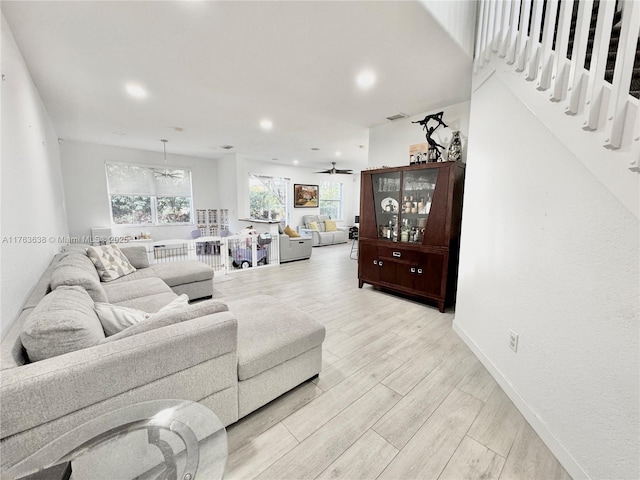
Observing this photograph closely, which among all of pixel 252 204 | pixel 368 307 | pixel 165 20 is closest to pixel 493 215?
pixel 368 307

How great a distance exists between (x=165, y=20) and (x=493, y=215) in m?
2.78

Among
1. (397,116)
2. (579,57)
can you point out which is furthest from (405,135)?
(579,57)

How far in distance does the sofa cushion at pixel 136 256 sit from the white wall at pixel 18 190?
0.94 meters

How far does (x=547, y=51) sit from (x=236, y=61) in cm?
225

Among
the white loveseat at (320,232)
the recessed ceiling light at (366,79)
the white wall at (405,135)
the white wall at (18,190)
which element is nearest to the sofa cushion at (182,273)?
the white wall at (18,190)

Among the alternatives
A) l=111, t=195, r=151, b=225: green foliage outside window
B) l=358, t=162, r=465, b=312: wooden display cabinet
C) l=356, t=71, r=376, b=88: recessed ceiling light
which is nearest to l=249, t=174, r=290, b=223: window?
l=111, t=195, r=151, b=225: green foliage outside window

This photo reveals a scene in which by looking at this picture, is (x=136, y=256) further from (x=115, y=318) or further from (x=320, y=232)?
(x=320, y=232)

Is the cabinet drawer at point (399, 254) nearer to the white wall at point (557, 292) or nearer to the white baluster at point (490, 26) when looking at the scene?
→ the white wall at point (557, 292)

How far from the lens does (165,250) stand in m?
4.76

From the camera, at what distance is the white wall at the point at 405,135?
3.26 metres

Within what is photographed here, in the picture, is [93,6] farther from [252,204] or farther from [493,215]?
[252,204]

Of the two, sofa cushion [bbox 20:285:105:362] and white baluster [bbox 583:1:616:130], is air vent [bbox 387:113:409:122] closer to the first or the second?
white baluster [bbox 583:1:616:130]

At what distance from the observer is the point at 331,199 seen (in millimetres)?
9641

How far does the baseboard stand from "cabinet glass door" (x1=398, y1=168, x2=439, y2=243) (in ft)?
5.24
